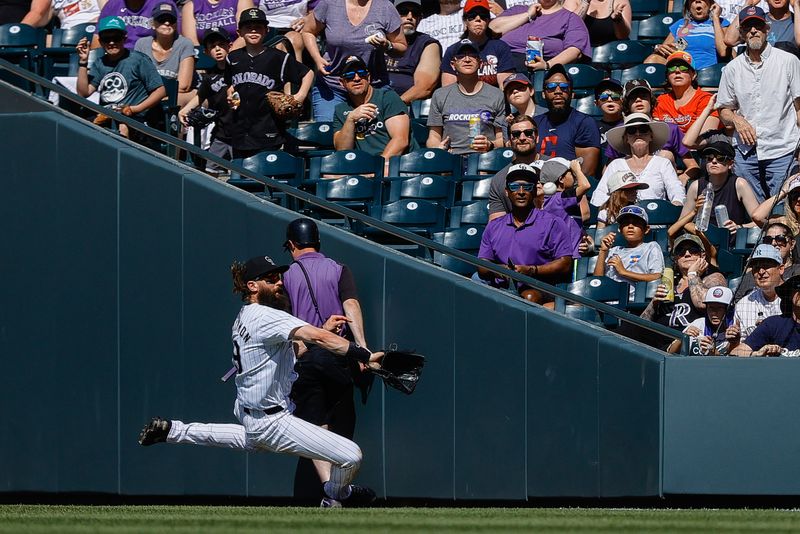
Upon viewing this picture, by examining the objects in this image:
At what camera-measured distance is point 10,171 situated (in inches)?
377

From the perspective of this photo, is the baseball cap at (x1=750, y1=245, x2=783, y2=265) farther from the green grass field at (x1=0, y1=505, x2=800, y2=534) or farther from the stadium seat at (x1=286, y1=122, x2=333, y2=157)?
the stadium seat at (x1=286, y1=122, x2=333, y2=157)

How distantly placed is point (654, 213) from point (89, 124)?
411cm

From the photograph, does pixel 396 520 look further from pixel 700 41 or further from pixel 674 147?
pixel 700 41

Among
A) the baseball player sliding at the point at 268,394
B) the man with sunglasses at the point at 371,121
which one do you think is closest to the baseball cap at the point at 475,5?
the man with sunglasses at the point at 371,121

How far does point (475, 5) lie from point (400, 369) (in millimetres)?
5182

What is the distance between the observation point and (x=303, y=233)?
27.4ft

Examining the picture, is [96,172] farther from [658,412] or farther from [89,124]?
[658,412]

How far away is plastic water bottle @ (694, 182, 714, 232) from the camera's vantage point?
954 cm

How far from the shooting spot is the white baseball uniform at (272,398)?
7590mm

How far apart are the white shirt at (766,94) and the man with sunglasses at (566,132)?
107 centimetres

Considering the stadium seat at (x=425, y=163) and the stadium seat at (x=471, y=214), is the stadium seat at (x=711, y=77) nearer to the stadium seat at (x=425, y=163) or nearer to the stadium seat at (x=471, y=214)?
the stadium seat at (x=425, y=163)

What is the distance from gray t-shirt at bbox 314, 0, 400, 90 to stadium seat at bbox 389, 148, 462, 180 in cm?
122

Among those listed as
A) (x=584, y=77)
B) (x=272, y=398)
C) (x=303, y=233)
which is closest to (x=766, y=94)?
(x=584, y=77)

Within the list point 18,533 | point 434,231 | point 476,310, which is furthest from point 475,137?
point 18,533
